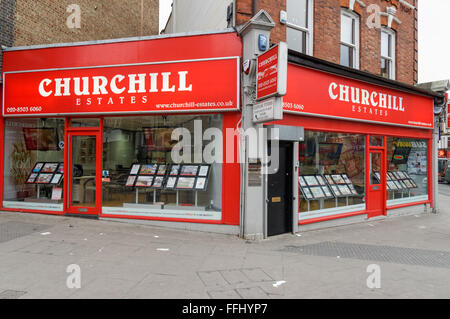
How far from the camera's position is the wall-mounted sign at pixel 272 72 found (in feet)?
20.8

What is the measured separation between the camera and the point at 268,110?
6.65m

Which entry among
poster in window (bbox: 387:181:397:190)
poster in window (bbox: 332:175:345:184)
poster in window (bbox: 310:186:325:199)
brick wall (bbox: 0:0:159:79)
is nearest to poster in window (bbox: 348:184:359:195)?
poster in window (bbox: 332:175:345:184)

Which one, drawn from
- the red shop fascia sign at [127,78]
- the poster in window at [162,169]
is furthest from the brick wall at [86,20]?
the poster in window at [162,169]

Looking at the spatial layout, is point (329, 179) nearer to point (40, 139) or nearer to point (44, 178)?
point (44, 178)

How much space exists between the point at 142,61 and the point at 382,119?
25.6 feet

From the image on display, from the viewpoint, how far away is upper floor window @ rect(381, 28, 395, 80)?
39.2 ft

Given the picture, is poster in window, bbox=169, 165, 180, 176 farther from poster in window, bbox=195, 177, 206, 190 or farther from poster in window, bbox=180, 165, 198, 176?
poster in window, bbox=195, 177, 206, 190

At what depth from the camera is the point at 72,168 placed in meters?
8.88

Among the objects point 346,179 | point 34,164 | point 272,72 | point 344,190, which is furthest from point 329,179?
point 34,164

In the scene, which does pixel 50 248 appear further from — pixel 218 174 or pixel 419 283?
pixel 419 283

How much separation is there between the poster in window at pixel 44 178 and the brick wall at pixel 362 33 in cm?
694

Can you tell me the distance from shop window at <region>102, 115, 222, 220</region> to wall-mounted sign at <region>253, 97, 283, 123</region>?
115 centimetres

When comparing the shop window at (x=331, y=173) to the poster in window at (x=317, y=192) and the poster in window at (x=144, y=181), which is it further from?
the poster in window at (x=144, y=181)
